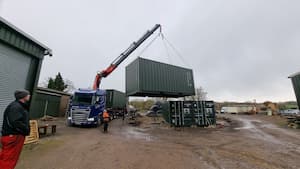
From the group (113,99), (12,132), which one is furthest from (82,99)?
(12,132)

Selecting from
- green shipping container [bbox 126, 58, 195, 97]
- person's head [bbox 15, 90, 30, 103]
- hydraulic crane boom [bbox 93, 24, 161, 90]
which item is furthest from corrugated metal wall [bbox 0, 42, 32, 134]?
hydraulic crane boom [bbox 93, 24, 161, 90]

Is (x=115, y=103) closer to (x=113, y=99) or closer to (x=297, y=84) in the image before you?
(x=113, y=99)

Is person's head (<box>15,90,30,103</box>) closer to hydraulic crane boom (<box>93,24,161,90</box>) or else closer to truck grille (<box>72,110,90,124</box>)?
truck grille (<box>72,110,90,124</box>)

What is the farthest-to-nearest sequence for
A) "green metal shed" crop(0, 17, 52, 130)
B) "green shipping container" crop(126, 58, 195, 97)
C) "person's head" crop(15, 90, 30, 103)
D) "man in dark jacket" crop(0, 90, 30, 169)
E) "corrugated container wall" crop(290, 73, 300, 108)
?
"corrugated container wall" crop(290, 73, 300, 108) < "green shipping container" crop(126, 58, 195, 97) < "green metal shed" crop(0, 17, 52, 130) < "person's head" crop(15, 90, 30, 103) < "man in dark jacket" crop(0, 90, 30, 169)

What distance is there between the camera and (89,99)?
10.9 m

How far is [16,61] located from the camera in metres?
5.76

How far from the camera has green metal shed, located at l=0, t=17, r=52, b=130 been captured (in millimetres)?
5219

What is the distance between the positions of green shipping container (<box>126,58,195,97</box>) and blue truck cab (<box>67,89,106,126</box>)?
9.63 feet

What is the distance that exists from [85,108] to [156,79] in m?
5.44

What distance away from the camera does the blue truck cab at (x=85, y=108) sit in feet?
34.2

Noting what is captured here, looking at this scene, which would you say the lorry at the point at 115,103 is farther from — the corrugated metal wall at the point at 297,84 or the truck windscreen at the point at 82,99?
the corrugated metal wall at the point at 297,84

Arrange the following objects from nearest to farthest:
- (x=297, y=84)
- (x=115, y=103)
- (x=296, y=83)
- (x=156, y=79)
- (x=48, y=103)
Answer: (x=156, y=79)
(x=297, y=84)
(x=296, y=83)
(x=48, y=103)
(x=115, y=103)

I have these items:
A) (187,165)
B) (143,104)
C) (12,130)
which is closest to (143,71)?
(187,165)

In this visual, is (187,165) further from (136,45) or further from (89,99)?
(136,45)
